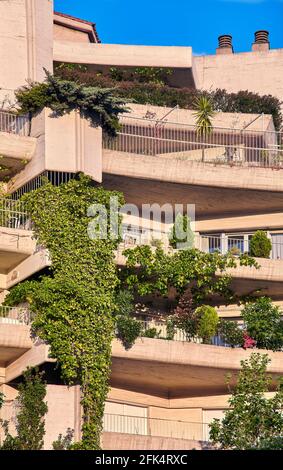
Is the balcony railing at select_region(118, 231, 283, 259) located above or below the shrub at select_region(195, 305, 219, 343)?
above

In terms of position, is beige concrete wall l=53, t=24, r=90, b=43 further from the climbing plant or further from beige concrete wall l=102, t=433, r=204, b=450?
beige concrete wall l=102, t=433, r=204, b=450

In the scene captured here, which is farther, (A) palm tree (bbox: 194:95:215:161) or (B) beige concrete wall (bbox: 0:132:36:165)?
(A) palm tree (bbox: 194:95:215:161)

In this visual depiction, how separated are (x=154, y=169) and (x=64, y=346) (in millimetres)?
8785

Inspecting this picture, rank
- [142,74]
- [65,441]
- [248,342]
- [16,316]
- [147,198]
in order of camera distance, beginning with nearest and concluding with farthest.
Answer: [65,441] < [16,316] < [248,342] < [147,198] < [142,74]

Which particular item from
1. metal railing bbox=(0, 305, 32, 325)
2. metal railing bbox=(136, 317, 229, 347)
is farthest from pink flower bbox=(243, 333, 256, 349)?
metal railing bbox=(0, 305, 32, 325)

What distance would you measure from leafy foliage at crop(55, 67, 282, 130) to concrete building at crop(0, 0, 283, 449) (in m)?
1.27

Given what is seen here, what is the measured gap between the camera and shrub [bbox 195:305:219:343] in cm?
6100

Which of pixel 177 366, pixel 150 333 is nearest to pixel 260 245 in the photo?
pixel 150 333

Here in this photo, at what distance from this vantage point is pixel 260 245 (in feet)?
209

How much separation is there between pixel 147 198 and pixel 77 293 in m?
7.90

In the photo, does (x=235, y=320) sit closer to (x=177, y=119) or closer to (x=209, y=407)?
(x=209, y=407)

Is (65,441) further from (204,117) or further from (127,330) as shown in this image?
(204,117)

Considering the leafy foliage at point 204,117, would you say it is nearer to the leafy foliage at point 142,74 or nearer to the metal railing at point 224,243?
the metal railing at point 224,243

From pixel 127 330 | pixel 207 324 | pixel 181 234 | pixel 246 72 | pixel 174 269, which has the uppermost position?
pixel 246 72
